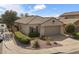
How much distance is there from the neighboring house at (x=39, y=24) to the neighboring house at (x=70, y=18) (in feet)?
0.29

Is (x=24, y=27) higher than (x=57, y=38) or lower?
higher

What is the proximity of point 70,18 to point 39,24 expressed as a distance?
22.2 inches

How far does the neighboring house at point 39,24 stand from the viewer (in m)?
4.50

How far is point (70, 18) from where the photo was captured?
4.55 metres

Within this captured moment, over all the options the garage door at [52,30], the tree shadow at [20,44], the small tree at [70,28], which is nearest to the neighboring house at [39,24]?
the garage door at [52,30]

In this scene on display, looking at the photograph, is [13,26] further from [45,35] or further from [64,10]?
[64,10]

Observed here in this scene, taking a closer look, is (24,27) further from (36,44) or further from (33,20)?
(36,44)

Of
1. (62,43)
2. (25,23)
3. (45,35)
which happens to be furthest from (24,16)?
(62,43)

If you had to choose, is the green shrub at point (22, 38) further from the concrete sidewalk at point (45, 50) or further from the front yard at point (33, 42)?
the concrete sidewalk at point (45, 50)

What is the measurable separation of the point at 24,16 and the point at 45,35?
19.8 inches


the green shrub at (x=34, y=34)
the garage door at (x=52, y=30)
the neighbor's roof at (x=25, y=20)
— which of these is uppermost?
the neighbor's roof at (x=25, y=20)

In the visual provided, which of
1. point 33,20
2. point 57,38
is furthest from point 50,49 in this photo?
point 33,20

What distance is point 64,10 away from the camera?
450 centimetres
